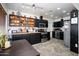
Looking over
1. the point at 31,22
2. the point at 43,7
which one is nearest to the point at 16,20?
the point at 31,22

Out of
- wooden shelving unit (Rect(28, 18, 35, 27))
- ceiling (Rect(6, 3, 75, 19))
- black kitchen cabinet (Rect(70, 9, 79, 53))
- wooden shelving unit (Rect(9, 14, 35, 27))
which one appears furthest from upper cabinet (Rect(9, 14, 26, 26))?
black kitchen cabinet (Rect(70, 9, 79, 53))

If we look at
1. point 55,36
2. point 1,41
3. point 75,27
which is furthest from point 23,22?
point 55,36

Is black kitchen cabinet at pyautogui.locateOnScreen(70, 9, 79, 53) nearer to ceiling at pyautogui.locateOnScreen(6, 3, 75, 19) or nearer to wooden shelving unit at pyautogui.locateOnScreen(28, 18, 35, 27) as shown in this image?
ceiling at pyautogui.locateOnScreen(6, 3, 75, 19)

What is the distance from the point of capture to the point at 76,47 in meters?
2.47

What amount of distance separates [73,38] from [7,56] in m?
2.22

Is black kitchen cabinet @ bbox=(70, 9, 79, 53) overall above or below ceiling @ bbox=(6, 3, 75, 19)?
below

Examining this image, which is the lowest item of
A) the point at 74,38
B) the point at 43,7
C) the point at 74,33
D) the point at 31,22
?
the point at 74,38

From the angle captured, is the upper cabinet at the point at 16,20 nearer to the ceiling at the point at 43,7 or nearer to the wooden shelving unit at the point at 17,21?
the wooden shelving unit at the point at 17,21

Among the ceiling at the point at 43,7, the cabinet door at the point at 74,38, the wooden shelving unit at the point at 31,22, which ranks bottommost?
the cabinet door at the point at 74,38

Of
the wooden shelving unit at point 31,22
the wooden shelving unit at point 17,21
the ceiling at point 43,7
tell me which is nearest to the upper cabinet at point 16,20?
the wooden shelving unit at point 17,21

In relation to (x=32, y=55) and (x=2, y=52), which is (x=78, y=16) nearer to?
(x=32, y=55)

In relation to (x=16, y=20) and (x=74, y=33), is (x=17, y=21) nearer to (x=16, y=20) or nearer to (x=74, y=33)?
(x=16, y=20)

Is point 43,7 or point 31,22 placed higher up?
point 43,7

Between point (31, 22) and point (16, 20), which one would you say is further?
point (31, 22)
